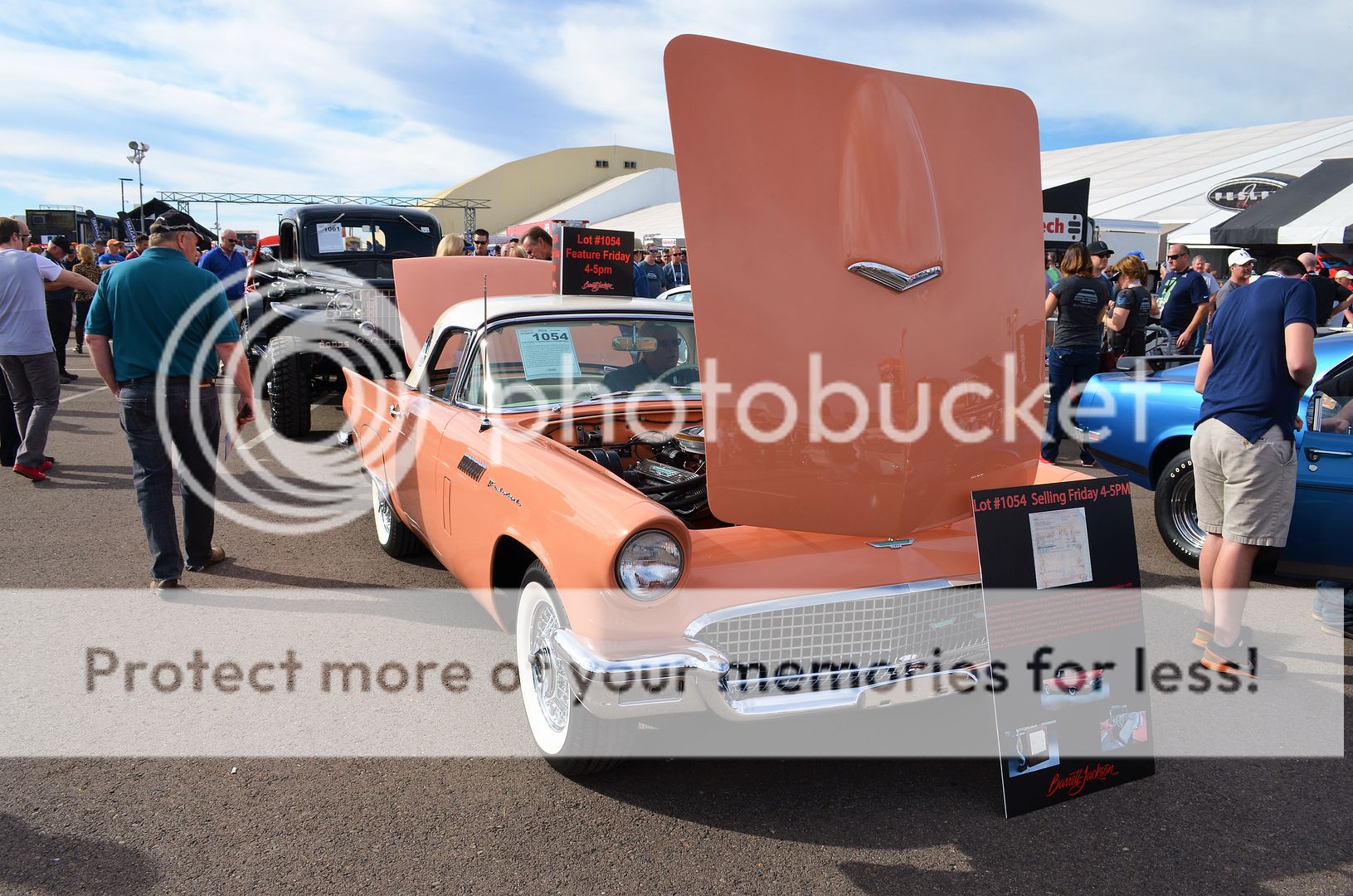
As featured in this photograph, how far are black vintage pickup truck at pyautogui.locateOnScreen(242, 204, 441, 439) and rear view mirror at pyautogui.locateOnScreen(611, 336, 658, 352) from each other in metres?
3.85

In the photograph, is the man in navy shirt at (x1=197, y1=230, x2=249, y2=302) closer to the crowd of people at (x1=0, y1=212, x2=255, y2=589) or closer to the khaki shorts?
the crowd of people at (x1=0, y1=212, x2=255, y2=589)

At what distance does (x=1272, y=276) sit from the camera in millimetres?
3564

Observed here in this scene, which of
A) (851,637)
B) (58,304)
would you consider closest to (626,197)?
(58,304)

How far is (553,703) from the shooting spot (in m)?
2.96

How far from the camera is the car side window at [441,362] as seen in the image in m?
4.33

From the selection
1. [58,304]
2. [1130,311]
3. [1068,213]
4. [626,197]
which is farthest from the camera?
[626,197]

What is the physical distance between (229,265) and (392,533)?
7396 millimetres

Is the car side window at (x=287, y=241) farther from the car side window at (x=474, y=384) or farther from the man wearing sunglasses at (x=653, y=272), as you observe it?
the car side window at (x=474, y=384)

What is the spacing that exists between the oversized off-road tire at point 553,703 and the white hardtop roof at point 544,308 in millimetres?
1488

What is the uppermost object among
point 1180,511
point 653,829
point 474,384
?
point 474,384

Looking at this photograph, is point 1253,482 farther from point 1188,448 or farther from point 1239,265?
point 1239,265

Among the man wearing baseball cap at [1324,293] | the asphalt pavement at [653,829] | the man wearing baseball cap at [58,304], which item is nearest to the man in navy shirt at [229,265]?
the man wearing baseball cap at [58,304]

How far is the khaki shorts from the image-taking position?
3527 millimetres

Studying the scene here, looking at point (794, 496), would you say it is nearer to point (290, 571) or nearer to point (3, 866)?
point (3, 866)
